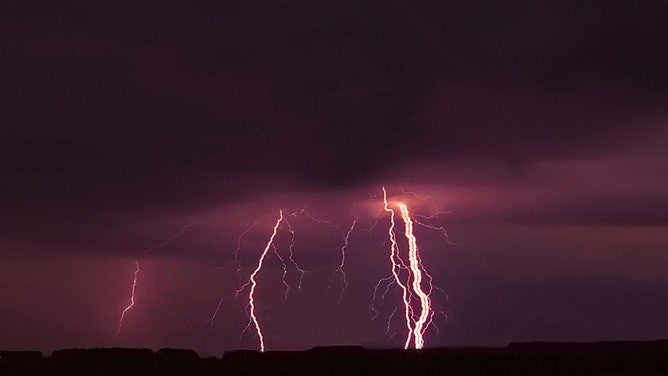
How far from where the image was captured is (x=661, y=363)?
47.0 metres

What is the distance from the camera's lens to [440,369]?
45125mm

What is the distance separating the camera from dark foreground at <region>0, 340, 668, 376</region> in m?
44.9

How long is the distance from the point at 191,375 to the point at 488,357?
11.8 metres

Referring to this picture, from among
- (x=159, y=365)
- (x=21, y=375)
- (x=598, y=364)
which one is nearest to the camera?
(x=21, y=375)

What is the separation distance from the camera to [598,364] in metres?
47.2

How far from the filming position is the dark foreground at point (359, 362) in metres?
44.9

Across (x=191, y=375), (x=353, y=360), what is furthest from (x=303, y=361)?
(x=191, y=375)

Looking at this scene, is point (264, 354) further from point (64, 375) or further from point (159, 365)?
point (64, 375)

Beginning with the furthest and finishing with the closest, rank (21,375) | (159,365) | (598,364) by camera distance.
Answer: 1. (159,365)
2. (598,364)
3. (21,375)

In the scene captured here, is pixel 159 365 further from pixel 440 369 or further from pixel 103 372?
pixel 440 369

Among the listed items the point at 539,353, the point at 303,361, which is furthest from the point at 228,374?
the point at 539,353

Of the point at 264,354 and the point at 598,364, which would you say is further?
the point at 264,354

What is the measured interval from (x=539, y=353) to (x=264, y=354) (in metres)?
11.7

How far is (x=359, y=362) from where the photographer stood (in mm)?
47219
